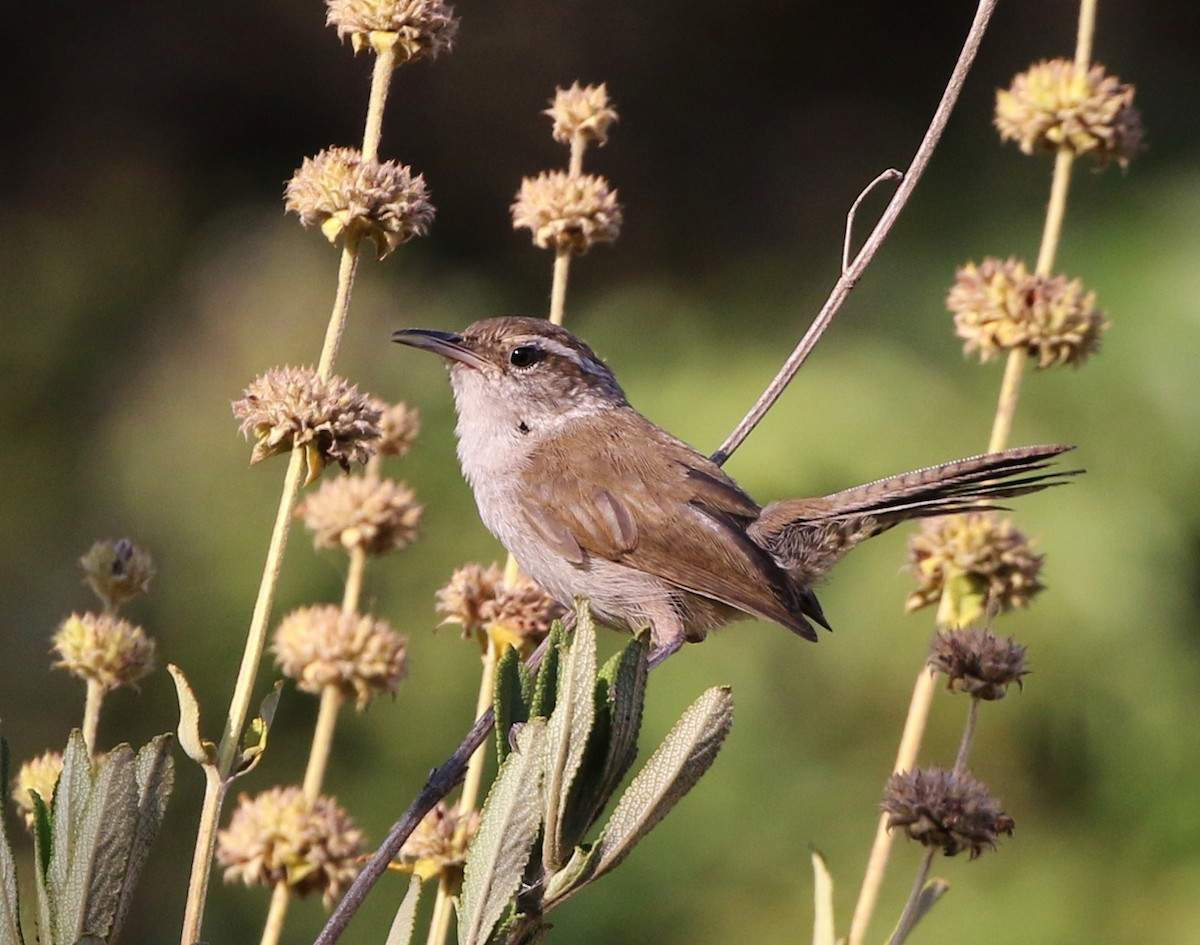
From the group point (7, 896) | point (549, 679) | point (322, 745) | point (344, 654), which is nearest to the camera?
point (7, 896)

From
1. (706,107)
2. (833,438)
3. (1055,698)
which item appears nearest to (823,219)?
(706,107)

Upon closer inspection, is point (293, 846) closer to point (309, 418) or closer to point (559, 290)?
point (309, 418)

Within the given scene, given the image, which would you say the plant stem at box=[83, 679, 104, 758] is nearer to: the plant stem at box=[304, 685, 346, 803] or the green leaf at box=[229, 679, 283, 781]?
the green leaf at box=[229, 679, 283, 781]

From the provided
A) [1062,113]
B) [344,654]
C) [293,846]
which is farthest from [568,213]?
[293,846]

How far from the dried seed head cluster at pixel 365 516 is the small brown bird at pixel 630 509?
2.23 ft

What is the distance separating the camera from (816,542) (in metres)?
3.08

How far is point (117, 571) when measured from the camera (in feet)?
5.49

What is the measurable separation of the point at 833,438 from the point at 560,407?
4.40 ft

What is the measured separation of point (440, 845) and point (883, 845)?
490mm

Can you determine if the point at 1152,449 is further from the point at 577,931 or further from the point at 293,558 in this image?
the point at 293,558

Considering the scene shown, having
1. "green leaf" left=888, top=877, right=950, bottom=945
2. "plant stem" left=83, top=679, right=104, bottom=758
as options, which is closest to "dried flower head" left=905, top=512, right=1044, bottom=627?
"green leaf" left=888, top=877, right=950, bottom=945

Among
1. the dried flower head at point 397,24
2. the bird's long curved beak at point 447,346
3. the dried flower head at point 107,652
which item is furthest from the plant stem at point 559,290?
the bird's long curved beak at point 447,346

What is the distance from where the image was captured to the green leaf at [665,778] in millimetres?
1271

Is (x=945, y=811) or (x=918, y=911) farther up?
(x=945, y=811)
